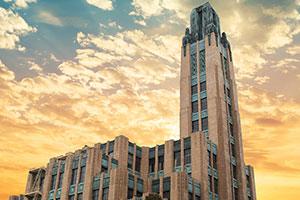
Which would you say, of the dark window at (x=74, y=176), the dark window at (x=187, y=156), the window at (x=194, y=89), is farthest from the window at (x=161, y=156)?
the window at (x=194, y=89)

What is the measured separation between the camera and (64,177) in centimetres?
7269

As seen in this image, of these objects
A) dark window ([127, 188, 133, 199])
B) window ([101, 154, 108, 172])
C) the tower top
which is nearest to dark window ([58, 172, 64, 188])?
window ([101, 154, 108, 172])

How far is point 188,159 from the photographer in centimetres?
7294

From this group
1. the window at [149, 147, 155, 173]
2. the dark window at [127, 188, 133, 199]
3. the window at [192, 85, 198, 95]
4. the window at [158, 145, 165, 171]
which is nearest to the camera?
the dark window at [127, 188, 133, 199]

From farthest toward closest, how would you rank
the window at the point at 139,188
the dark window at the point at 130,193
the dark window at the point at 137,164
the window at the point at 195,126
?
1. the window at the point at 195,126
2. the dark window at the point at 137,164
3. the window at the point at 139,188
4. the dark window at the point at 130,193

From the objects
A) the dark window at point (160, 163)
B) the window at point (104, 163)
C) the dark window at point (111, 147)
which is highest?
the dark window at point (111, 147)

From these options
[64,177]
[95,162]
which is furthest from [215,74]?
[64,177]

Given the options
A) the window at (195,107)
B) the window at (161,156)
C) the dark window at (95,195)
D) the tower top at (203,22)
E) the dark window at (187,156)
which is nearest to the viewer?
the dark window at (95,195)

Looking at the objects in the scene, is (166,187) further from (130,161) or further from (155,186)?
(130,161)

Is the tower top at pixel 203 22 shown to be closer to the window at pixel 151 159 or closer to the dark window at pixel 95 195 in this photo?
the window at pixel 151 159

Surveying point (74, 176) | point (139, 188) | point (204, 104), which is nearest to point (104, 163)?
point (74, 176)

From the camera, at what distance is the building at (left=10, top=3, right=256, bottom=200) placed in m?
66.6

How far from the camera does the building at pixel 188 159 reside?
2621 inches

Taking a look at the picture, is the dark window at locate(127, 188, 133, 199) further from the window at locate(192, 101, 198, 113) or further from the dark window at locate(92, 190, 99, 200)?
the window at locate(192, 101, 198, 113)
